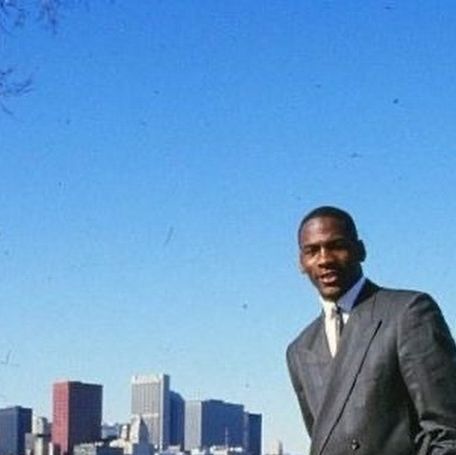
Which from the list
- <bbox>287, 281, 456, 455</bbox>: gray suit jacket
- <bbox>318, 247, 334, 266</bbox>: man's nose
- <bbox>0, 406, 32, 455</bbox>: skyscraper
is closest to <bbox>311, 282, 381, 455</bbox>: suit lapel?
<bbox>287, 281, 456, 455</bbox>: gray suit jacket

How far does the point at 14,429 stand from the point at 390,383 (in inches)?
5761

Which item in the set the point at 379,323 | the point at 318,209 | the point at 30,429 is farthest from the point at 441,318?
the point at 30,429

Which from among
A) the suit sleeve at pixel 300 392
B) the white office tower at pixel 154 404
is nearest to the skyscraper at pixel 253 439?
the white office tower at pixel 154 404

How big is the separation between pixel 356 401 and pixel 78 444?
6298 inches

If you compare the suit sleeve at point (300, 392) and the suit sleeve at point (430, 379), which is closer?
the suit sleeve at point (430, 379)

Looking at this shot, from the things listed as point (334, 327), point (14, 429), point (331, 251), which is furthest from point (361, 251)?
point (14, 429)

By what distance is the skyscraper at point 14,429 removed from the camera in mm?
144500

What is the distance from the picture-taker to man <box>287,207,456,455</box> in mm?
3051

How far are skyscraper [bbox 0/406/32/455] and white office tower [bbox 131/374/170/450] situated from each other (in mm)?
37204

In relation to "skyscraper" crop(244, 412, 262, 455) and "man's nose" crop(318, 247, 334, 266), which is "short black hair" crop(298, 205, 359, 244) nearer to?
"man's nose" crop(318, 247, 334, 266)

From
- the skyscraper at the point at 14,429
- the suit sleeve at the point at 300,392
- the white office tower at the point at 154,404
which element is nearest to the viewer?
the suit sleeve at the point at 300,392

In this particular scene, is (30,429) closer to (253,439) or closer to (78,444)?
(78,444)

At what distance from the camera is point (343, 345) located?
3164 mm

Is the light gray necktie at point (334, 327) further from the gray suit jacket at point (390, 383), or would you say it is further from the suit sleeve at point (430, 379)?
the suit sleeve at point (430, 379)
